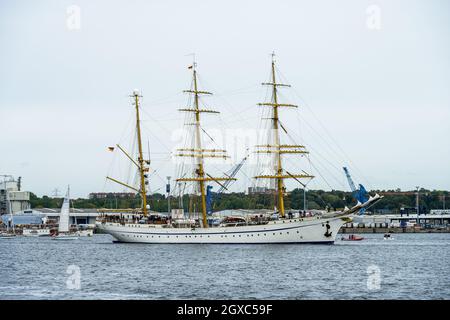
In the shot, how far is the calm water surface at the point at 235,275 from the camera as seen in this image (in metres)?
52.4

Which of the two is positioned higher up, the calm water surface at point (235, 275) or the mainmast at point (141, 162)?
the mainmast at point (141, 162)

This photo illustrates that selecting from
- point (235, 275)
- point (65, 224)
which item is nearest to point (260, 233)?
point (235, 275)

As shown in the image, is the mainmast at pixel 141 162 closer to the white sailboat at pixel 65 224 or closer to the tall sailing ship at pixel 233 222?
the tall sailing ship at pixel 233 222

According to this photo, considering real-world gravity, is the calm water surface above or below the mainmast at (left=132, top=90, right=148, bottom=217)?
below

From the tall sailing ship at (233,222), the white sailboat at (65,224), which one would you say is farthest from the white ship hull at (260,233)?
the white sailboat at (65,224)

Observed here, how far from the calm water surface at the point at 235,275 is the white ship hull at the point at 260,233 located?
10474 millimetres

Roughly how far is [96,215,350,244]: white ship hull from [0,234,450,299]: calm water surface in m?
10.5

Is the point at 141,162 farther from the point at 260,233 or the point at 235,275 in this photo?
the point at 235,275

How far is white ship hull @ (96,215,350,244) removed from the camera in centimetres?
10706

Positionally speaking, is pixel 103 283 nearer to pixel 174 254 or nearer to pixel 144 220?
pixel 174 254

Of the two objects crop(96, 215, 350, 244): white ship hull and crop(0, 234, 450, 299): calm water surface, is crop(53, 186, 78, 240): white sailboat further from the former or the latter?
crop(0, 234, 450, 299): calm water surface

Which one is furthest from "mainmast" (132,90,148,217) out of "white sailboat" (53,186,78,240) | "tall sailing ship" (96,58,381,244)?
"white sailboat" (53,186,78,240)

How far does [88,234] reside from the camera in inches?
6964
